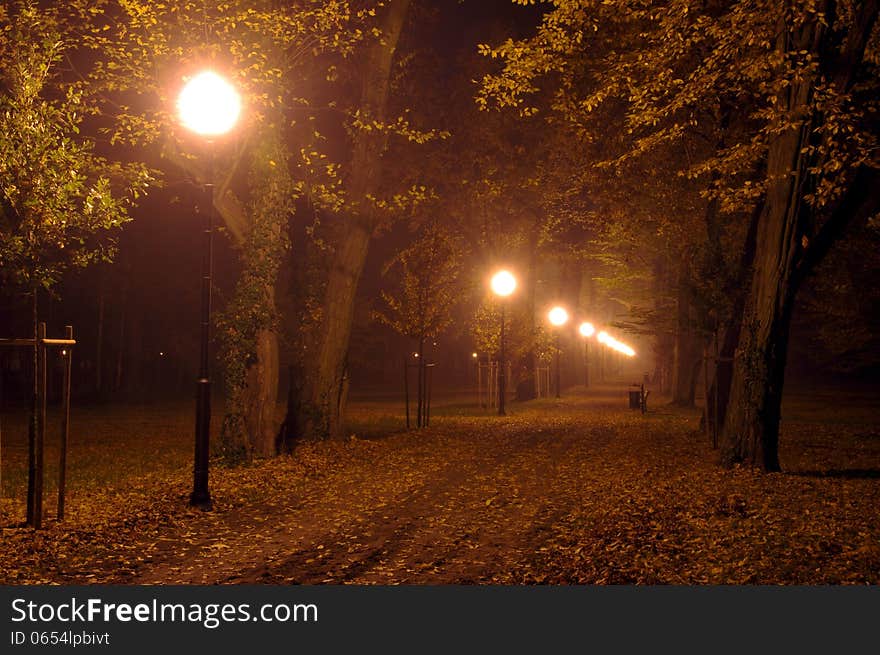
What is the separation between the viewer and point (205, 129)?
1124cm

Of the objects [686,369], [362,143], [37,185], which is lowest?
[686,369]

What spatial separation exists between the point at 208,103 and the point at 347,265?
31.9ft

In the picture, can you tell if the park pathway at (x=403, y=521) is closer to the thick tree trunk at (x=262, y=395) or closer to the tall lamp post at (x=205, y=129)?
the tall lamp post at (x=205, y=129)

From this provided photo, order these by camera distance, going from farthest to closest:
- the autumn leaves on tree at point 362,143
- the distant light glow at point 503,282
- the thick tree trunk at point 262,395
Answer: the distant light glow at point 503,282, the thick tree trunk at point 262,395, the autumn leaves on tree at point 362,143

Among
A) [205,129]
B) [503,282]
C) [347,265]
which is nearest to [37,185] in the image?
[205,129]

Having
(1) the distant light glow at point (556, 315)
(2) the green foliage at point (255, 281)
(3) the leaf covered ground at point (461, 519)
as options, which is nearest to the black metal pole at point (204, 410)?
(3) the leaf covered ground at point (461, 519)

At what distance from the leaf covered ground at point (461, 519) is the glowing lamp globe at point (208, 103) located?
5.05 metres

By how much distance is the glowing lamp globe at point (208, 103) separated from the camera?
11.2 metres

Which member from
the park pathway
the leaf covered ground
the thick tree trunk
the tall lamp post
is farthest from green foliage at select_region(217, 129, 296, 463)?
the tall lamp post

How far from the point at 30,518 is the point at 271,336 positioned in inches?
300

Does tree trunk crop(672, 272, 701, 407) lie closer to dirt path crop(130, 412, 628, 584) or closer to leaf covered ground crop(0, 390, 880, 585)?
leaf covered ground crop(0, 390, 880, 585)

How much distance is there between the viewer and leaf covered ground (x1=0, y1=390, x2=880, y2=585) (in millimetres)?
8258

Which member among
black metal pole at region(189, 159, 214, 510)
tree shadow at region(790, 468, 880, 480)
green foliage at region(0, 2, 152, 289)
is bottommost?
tree shadow at region(790, 468, 880, 480)

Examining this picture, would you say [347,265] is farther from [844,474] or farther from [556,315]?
[556,315]
